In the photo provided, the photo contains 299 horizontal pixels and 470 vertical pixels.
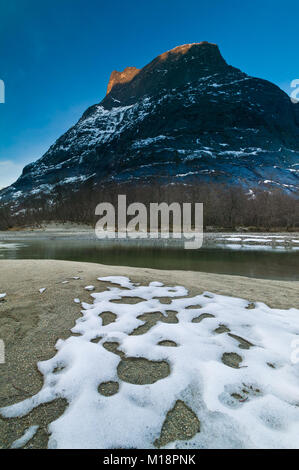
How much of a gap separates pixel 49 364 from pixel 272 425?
9.62 feet

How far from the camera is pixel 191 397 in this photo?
8.34 ft

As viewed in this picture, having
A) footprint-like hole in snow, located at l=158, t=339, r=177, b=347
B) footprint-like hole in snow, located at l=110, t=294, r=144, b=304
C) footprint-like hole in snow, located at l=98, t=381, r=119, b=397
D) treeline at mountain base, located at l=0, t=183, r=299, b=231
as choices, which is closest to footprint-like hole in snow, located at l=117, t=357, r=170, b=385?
footprint-like hole in snow, located at l=98, t=381, r=119, b=397

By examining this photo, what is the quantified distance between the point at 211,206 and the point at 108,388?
293 feet

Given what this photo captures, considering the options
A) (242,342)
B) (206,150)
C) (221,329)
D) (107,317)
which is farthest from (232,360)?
(206,150)

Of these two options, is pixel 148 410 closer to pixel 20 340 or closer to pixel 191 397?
pixel 191 397

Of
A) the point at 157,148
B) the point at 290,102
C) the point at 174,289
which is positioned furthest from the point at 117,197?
the point at 290,102

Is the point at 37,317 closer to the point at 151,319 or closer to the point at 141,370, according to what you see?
the point at 151,319

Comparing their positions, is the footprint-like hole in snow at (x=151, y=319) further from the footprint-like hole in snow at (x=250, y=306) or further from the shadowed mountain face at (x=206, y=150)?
the shadowed mountain face at (x=206, y=150)

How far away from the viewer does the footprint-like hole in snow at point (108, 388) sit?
262 cm

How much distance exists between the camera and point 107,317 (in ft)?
16.1

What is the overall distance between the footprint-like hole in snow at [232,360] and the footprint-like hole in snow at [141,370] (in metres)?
0.91

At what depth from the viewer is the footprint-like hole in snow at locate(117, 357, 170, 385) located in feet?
9.44

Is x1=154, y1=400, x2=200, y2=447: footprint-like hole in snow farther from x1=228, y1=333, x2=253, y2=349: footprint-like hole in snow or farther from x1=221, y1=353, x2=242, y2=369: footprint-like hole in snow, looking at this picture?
x1=228, y1=333, x2=253, y2=349: footprint-like hole in snow

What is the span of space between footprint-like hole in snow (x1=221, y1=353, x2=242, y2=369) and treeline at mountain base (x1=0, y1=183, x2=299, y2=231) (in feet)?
214
